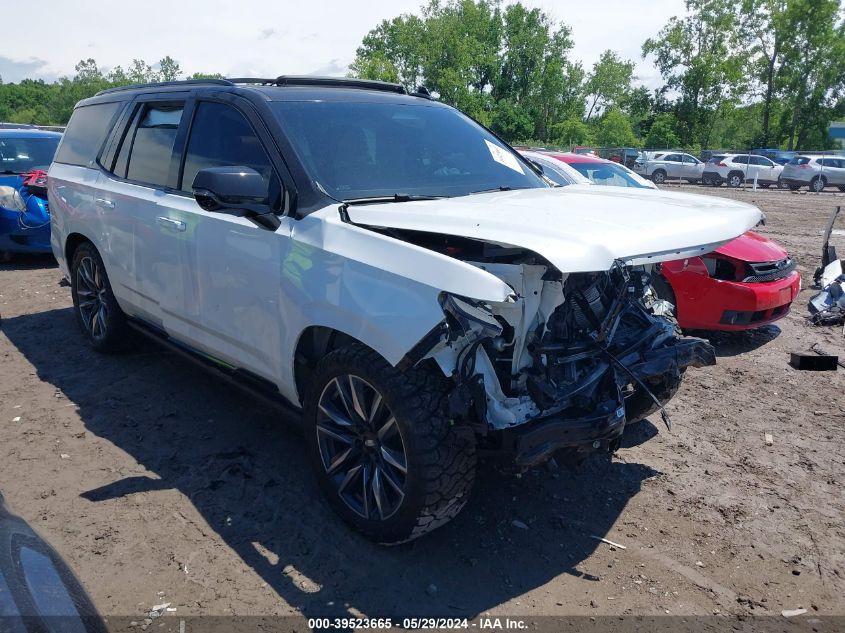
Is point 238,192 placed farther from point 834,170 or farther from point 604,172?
point 834,170

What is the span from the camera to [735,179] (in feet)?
110

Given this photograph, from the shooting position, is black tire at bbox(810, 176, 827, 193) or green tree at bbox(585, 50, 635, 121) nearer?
black tire at bbox(810, 176, 827, 193)

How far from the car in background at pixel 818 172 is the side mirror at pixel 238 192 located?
31.9 meters

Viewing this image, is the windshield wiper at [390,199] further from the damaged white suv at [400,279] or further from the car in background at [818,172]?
the car in background at [818,172]

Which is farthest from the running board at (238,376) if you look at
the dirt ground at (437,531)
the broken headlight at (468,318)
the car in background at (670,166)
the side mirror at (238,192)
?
the car in background at (670,166)

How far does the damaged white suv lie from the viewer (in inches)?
109

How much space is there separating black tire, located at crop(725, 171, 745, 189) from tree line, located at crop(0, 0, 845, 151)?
15923mm

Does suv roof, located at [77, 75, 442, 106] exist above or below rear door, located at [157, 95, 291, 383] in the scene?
Result: above

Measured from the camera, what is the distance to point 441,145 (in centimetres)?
405

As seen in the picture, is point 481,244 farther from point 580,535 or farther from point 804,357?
point 804,357

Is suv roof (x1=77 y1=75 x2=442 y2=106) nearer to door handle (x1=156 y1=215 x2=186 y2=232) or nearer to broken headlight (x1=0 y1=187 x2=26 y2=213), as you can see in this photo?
door handle (x1=156 y1=215 x2=186 y2=232)

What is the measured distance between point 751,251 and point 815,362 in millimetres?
1133

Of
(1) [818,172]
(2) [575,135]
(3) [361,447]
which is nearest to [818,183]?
(1) [818,172]

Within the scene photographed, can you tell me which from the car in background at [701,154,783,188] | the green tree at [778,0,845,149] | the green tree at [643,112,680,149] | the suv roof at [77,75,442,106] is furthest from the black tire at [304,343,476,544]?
the green tree at [778,0,845,149]
